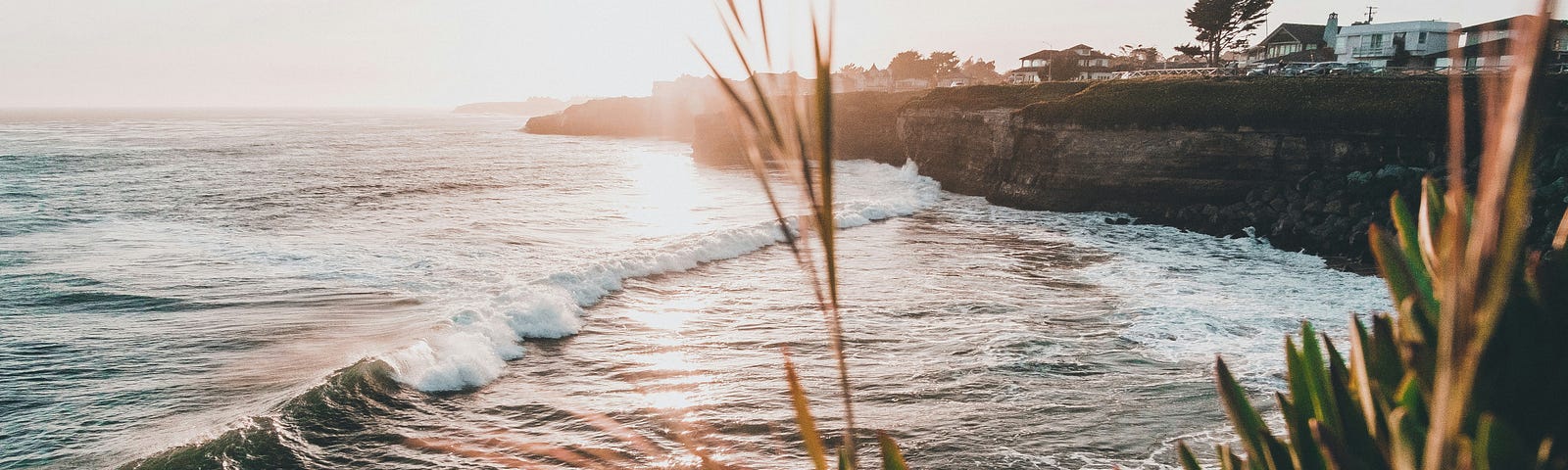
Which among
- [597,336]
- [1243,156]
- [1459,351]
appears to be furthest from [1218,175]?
[1459,351]

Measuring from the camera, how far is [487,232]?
25469 millimetres

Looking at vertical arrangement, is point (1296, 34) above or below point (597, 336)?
above

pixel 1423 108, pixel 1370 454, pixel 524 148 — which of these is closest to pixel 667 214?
pixel 1423 108

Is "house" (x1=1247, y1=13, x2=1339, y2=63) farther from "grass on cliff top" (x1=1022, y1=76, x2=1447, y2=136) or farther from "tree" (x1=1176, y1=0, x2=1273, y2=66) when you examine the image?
"grass on cliff top" (x1=1022, y1=76, x2=1447, y2=136)

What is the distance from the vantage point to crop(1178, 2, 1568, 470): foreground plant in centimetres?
80

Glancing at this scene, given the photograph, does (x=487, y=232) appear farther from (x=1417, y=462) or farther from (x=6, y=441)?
(x=1417, y=462)

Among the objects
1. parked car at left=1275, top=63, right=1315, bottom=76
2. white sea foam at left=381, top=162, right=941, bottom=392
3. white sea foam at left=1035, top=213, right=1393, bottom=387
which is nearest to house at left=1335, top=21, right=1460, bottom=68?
parked car at left=1275, top=63, right=1315, bottom=76

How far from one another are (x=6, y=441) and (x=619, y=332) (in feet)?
25.3

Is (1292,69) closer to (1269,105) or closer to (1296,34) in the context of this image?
(1269,105)

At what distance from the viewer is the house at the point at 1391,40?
42.6 m

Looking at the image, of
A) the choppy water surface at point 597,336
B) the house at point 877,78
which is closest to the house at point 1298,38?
the choppy water surface at point 597,336

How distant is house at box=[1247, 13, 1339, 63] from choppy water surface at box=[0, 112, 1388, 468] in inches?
1449

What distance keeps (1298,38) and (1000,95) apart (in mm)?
29648

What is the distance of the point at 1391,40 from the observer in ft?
145
